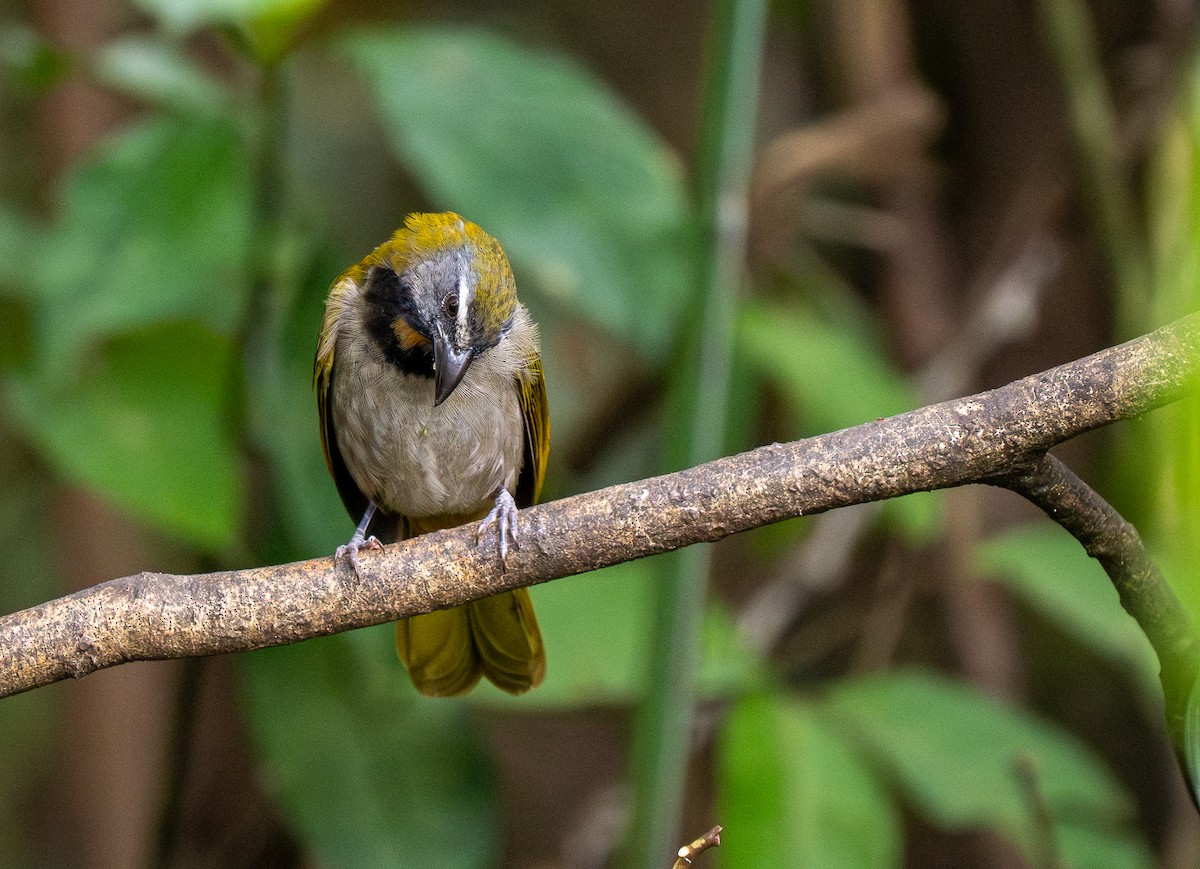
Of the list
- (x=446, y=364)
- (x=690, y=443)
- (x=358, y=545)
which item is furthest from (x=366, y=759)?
(x=690, y=443)

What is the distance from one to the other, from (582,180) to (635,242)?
19cm

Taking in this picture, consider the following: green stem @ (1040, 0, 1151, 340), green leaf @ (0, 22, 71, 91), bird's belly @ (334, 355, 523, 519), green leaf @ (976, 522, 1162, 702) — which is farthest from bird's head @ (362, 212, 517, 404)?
green stem @ (1040, 0, 1151, 340)

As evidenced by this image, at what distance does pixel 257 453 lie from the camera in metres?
3.07

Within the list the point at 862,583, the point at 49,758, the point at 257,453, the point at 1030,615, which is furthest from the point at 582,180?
the point at 49,758

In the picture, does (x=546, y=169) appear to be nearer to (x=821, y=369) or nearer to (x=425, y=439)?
(x=425, y=439)

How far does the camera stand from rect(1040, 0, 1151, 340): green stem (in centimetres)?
395

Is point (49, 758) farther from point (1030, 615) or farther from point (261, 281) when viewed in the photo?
point (1030, 615)

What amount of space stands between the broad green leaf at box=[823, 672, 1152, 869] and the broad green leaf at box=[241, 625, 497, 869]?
2.97 feet

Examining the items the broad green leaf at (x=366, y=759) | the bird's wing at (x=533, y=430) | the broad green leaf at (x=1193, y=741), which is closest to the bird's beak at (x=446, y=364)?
the bird's wing at (x=533, y=430)

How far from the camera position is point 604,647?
2789 millimetres

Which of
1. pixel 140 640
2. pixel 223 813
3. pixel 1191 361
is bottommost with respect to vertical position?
pixel 1191 361

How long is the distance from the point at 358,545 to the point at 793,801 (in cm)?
109

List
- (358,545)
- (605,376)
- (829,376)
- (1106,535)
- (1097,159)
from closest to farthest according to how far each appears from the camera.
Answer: (1106,535), (358,545), (829,376), (1097,159), (605,376)

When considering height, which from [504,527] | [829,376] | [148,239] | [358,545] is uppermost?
[148,239]
